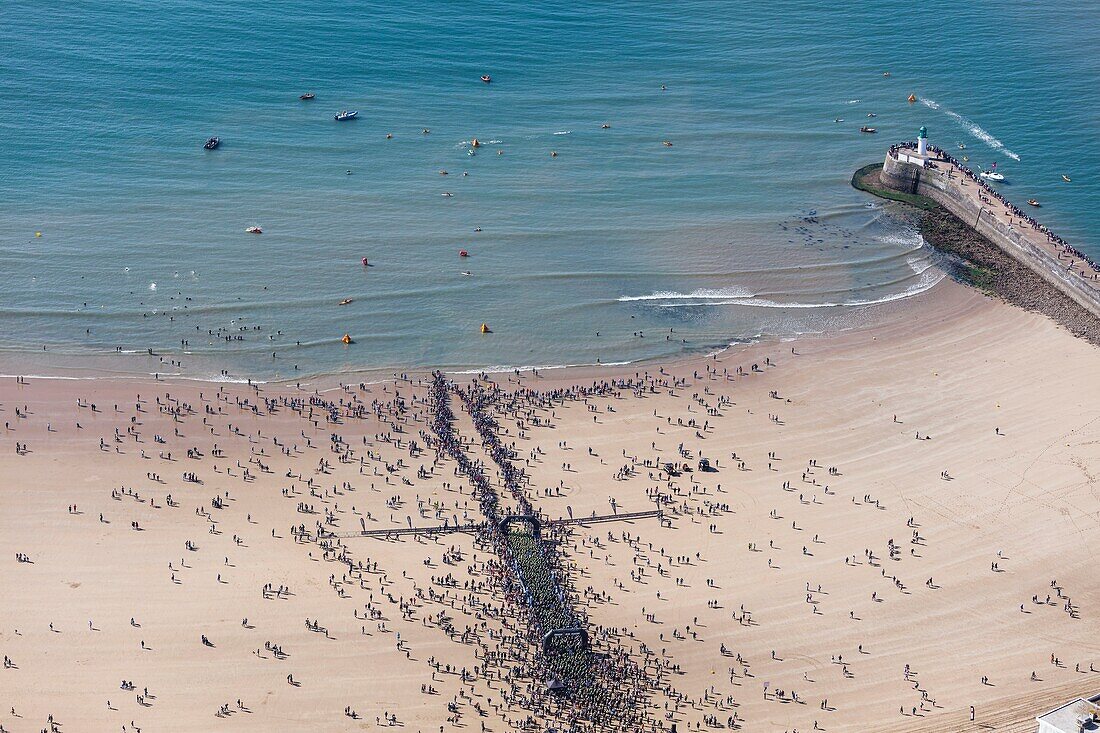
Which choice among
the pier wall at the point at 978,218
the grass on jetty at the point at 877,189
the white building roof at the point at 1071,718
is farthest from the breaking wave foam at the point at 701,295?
the white building roof at the point at 1071,718

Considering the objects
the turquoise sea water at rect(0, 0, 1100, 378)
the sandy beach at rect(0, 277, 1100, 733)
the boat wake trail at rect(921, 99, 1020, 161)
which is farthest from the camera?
the boat wake trail at rect(921, 99, 1020, 161)

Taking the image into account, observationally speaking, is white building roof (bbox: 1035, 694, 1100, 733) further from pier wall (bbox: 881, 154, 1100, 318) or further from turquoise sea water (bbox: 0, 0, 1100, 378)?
pier wall (bbox: 881, 154, 1100, 318)

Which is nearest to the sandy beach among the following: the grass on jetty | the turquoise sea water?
the turquoise sea water

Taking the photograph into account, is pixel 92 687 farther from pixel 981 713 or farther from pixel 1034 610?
pixel 1034 610

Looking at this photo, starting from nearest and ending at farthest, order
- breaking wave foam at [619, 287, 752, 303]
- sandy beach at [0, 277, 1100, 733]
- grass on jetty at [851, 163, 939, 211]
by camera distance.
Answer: sandy beach at [0, 277, 1100, 733] < breaking wave foam at [619, 287, 752, 303] < grass on jetty at [851, 163, 939, 211]

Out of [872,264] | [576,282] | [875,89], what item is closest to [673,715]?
[576,282]

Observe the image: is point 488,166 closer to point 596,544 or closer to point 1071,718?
point 596,544

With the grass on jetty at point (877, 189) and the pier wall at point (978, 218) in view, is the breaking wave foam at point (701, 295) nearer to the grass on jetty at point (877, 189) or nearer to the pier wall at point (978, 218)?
the grass on jetty at point (877, 189)

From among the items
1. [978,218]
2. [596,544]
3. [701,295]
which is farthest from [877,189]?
[596,544]
